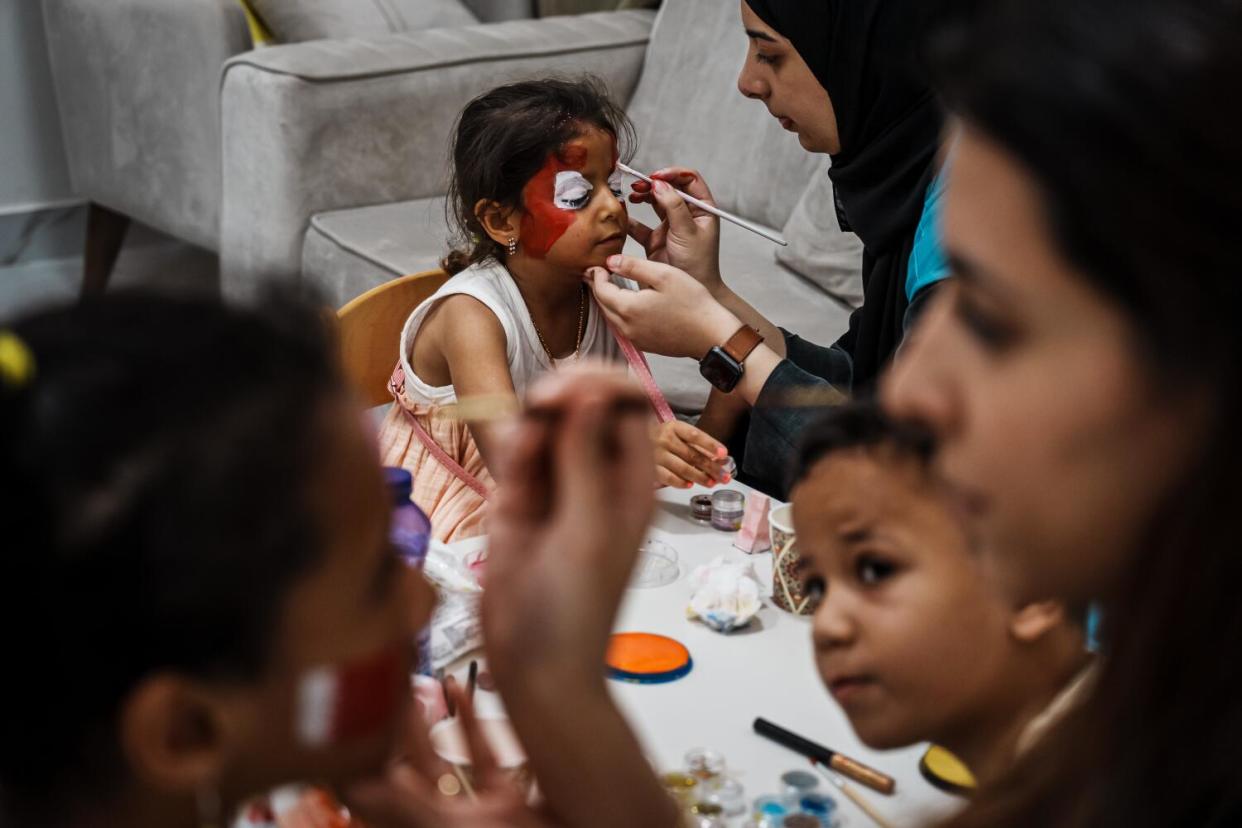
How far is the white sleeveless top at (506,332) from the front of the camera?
67.3 inches

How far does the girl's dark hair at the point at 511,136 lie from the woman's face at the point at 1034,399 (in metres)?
1.15

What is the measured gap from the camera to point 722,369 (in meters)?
1.50

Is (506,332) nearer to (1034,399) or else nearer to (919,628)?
(919,628)

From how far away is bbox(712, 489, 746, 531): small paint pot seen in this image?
1.34 m

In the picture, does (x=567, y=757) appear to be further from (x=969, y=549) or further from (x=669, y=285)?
(x=669, y=285)

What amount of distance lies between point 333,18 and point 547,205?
1572mm

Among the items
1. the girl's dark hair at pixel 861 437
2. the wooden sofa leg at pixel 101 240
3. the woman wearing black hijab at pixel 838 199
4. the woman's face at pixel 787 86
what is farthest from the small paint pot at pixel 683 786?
the wooden sofa leg at pixel 101 240

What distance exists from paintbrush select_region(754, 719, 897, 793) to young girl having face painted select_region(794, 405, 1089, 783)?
6 cm

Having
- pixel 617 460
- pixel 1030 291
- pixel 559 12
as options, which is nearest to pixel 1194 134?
pixel 1030 291

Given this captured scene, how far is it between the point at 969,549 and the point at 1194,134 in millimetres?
380

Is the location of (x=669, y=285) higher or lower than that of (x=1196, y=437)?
lower

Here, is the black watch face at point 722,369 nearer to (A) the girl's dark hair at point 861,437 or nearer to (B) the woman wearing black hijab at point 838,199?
(B) the woman wearing black hijab at point 838,199

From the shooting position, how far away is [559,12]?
132 inches

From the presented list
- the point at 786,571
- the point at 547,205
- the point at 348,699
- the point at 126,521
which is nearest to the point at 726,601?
the point at 786,571
